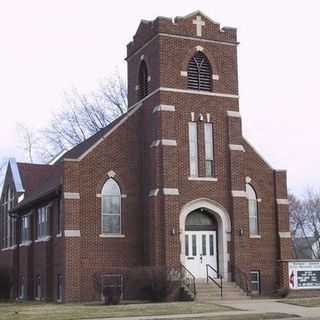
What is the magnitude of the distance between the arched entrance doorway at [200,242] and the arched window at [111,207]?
11.2ft

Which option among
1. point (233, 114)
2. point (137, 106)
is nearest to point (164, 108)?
point (137, 106)

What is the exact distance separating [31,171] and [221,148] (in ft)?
59.9

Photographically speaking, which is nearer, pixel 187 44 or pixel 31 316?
pixel 31 316

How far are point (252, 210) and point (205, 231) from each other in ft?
11.3

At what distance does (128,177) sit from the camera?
33.4 metres

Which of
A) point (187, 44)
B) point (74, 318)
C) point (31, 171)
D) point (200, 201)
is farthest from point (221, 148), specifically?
point (31, 171)

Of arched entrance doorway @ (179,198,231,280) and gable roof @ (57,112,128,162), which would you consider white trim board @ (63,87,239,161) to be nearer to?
gable roof @ (57,112,128,162)

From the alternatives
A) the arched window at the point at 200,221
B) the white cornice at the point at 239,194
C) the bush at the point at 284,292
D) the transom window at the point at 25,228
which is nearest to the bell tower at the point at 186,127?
the white cornice at the point at 239,194

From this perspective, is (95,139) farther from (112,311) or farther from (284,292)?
(112,311)

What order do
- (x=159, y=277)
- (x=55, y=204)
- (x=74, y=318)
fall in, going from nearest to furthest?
(x=74, y=318), (x=159, y=277), (x=55, y=204)

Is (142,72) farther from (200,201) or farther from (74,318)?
(74,318)

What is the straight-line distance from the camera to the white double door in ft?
106

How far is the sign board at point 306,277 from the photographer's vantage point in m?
32.8

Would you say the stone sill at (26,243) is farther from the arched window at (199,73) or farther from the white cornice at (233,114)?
the white cornice at (233,114)
